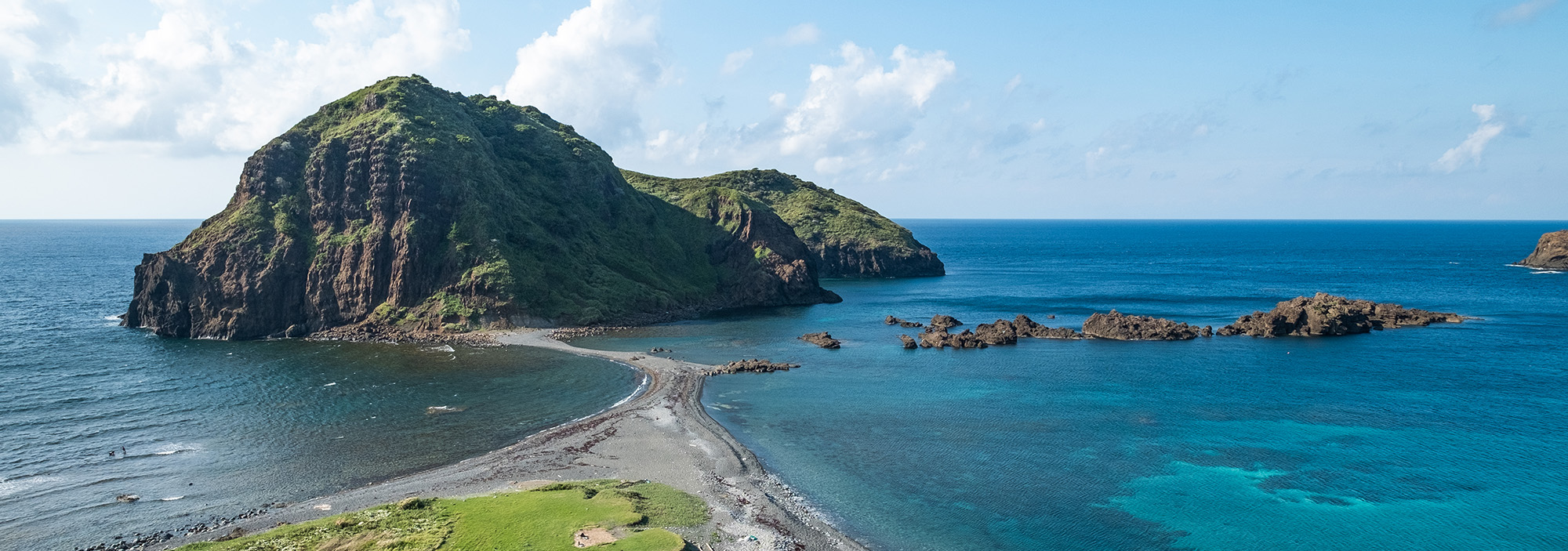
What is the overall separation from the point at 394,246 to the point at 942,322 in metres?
81.6

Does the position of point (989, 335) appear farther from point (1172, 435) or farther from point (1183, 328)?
point (1172, 435)

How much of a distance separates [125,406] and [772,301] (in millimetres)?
95416

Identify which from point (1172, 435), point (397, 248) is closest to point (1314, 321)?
point (1172, 435)

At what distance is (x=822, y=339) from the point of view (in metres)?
106

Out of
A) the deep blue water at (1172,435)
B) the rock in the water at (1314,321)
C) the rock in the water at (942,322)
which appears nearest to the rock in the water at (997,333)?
the deep blue water at (1172,435)

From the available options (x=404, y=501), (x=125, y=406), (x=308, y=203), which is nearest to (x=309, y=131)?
(x=308, y=203)

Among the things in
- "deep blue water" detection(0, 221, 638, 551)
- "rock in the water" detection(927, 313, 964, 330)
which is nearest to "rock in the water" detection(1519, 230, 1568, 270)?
"rock in the water" detection(927, 313, 964, 330)

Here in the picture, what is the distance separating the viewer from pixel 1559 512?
46312mm

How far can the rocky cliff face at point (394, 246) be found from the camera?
109812mm

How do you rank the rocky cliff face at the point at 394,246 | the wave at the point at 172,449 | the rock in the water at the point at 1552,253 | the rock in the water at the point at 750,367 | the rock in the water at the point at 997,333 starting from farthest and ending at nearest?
the rock in the water at the point at 1552,253
the rocky cliff face at the point at 394,246
the rock in the water at the point at 997,333
the rock in the water at the point at 750,367
the wave at the point at 172,449

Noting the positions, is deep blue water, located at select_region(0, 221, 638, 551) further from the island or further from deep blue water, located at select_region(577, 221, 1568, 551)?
deep blue water, located at select_region(577, 221, 1568, 551)

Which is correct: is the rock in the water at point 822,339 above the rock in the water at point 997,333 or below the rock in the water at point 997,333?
below

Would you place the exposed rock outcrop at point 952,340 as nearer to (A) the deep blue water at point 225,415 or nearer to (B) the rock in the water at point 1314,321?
(B) the rock in the water at point 1314,321

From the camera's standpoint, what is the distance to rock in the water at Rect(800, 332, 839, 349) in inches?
4102
